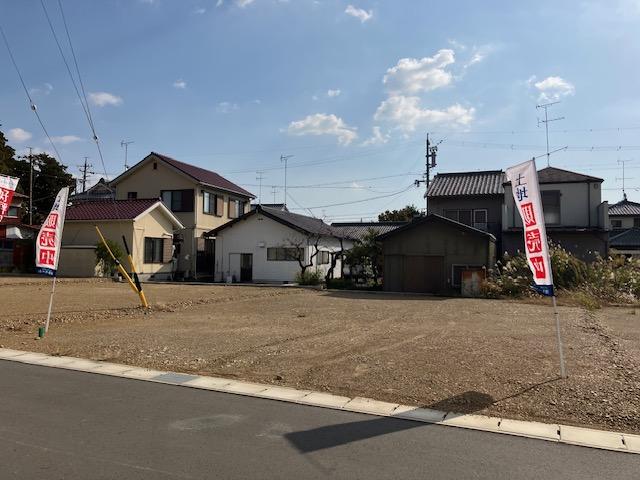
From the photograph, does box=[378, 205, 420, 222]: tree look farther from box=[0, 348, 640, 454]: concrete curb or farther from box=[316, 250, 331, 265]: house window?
box=[0, 348, 640, 454]: concrete curb

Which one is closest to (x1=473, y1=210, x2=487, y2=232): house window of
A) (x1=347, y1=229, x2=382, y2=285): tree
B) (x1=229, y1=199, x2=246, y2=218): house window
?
(x1=347, y1=229, x2=382, y2=285): tree

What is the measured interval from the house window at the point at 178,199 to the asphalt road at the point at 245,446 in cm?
2728

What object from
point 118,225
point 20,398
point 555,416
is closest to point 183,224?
point 118,225

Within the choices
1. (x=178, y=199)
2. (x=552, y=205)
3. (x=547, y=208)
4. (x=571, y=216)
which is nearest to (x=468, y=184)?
(x=547, y=208)

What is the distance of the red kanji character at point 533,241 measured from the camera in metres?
6.96

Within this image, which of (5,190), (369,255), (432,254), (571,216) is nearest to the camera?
(5,190)

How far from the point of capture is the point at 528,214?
Answer: 282 inches

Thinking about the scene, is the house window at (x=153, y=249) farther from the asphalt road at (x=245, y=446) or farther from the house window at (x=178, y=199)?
the asphalt road at (x=245, y=446)

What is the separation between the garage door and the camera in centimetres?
2328

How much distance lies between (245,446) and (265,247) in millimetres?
25624

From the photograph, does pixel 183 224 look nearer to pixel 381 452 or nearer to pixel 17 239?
pixel 17 239

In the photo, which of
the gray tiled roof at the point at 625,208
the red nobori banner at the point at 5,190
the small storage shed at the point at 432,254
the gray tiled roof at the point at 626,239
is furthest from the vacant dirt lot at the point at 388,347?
the gray tiled roof at the point at 625,208

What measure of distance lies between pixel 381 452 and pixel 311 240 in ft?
83.2

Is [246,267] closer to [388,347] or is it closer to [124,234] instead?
[124,234]
